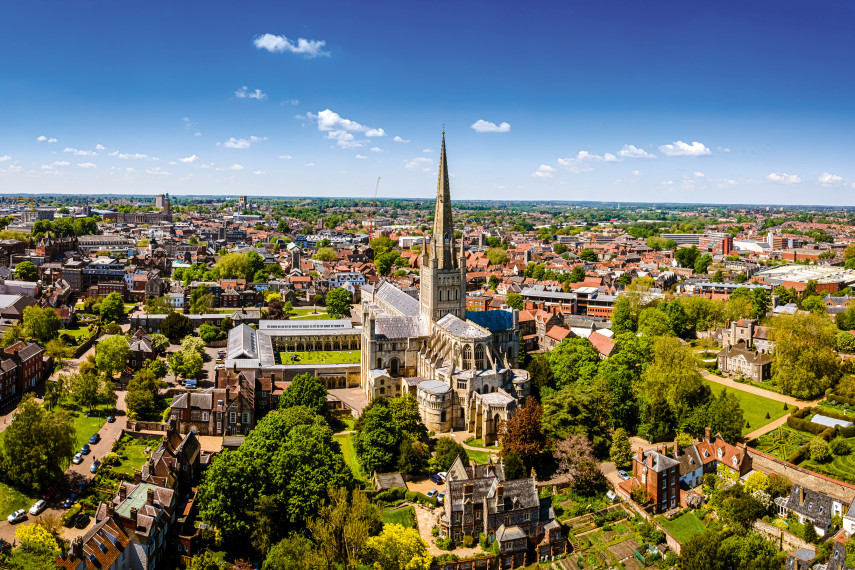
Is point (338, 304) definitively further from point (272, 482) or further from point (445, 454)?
point (272, 482)

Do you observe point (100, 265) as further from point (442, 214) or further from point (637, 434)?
point (637, 434)

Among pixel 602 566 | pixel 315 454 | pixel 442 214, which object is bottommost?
pixel 602 566

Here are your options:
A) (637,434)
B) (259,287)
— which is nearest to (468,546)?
(637,434)

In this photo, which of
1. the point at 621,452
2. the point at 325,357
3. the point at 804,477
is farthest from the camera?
the point at 325,357

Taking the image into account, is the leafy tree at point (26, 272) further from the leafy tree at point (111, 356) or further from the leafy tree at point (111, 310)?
the leafy tree at point (111, 356)

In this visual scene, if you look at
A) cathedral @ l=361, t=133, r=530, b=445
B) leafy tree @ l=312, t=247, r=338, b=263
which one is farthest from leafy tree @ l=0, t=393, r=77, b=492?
leafy tree @ l=312, t=247, r=338, b=263

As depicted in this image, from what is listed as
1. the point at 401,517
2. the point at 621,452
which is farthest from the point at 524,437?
the point at 401,517
